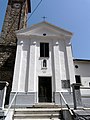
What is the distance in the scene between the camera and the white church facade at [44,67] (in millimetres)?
9312

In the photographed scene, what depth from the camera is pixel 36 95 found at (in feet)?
30.4

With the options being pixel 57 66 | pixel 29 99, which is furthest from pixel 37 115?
pixel 57 66

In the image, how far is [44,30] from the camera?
480 inches

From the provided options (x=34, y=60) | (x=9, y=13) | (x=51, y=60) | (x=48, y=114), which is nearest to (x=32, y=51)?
(x=34, y=60)

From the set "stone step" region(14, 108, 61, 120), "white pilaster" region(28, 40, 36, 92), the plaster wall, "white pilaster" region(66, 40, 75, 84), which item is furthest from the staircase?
the plaster wall

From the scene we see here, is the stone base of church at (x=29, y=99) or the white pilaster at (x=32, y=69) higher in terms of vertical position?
the white pilaster at (x=32, y=69)

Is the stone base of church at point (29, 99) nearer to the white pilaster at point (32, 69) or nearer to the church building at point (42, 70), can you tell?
the church building at point (42, 70)

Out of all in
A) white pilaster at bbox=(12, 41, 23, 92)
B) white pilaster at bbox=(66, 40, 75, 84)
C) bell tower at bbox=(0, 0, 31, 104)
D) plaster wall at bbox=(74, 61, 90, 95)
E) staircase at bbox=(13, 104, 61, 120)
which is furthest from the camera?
plaster wall at bbox=(74, 61, 90, 95)

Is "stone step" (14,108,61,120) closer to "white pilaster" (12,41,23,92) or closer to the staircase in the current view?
the staircase

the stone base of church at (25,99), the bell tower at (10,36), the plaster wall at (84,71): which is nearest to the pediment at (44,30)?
the bell tower at (10,36)

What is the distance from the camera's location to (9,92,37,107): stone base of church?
347 inches

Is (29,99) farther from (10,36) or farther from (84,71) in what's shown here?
(10,36)

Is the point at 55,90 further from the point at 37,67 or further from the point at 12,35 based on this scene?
the point at 12,35

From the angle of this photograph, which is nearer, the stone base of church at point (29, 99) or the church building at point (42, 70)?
the stone base of church at point (29, 99)
